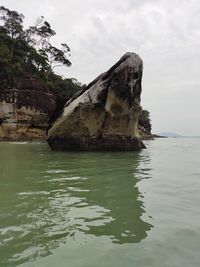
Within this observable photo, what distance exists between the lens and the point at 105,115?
16.1m

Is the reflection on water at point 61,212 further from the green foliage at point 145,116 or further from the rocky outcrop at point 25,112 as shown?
the green foliage at point 145,116

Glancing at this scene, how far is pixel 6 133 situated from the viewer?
104ft

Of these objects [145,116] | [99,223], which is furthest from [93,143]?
[145,116]

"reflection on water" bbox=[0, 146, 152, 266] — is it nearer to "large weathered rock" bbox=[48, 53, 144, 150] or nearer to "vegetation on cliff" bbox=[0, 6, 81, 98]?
"large weathered rock" bbox=[48, 53, 144, 150]

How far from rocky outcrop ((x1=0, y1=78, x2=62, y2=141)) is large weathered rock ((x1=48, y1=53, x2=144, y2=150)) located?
16.6 m

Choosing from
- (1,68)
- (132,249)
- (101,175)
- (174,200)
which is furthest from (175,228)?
(1,68)

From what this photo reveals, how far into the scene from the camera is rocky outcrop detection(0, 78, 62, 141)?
32.2m

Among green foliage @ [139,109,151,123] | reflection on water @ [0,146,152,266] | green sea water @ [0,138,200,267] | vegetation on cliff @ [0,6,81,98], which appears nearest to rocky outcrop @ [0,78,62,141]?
vegetation on cliff @ [0,6,81,98]

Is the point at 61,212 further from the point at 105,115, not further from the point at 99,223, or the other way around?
the point at 105,115

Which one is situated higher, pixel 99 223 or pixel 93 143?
pixel 93 143

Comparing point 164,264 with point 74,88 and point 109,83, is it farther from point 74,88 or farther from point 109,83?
point 74,88

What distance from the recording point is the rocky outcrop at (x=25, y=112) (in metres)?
32.2

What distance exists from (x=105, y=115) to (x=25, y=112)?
62.6 ft

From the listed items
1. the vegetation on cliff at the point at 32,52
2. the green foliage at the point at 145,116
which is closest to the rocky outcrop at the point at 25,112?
the vegetation on cliff at the point at 32,52
